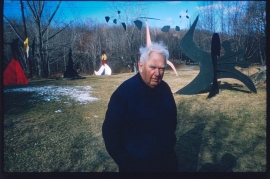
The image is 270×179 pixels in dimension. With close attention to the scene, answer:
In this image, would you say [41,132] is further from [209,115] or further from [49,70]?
[209,115]

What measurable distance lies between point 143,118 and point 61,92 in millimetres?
2402

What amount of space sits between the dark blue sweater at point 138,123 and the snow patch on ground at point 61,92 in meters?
2.06

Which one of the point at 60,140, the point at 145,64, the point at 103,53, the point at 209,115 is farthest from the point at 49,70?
the point at 209,115

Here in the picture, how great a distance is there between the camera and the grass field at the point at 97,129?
6.84ft

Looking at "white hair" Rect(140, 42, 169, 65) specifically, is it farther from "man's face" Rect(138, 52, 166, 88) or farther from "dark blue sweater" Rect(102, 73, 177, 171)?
"dark blue sweater" Rect(102, 73, 177, 171)

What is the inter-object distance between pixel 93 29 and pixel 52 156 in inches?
69.8

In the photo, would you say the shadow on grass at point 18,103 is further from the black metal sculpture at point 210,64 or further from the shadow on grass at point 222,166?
the black metal sculpture at point 210,64

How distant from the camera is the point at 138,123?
1.38 m

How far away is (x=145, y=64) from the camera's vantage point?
142cm

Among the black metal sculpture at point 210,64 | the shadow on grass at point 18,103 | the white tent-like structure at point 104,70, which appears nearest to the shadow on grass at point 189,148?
the black metal sculpture at point 210,64

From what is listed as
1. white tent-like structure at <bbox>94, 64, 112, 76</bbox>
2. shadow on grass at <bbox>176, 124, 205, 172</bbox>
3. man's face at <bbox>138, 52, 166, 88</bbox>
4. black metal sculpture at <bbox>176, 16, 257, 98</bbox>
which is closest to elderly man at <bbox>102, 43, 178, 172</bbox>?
man's face at <bbox>138, 52, 166, 88</bbox>

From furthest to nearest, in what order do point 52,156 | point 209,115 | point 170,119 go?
point 209,115
point 52,156
point 170,119

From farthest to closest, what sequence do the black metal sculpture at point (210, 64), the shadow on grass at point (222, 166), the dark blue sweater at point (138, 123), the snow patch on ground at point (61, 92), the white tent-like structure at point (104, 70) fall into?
the black metal sculpture at point (210, 64)
the snow patch on ground at point (61, 92)
the white tent-like structure at point (104, 70)
the shadow on grass at point (222, 166)
the dark blue sweater at point (138, 123)

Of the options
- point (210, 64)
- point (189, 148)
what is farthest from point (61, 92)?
point (210, 64)
